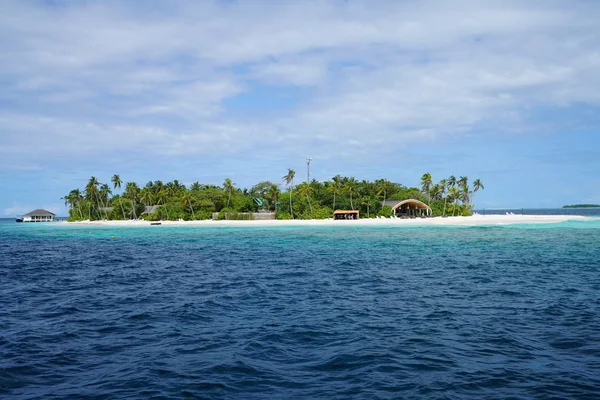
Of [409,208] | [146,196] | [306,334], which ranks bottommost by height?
[306,334]

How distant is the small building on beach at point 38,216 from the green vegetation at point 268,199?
44.3 meters

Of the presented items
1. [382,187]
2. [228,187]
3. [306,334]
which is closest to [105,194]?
[228,187]

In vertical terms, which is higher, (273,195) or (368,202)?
(273,195)

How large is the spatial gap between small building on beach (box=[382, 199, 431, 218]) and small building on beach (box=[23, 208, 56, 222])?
11683cm

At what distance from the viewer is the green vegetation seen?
94.5 metres

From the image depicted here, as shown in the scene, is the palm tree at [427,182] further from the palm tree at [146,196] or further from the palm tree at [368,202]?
the palm tree at [146,196]

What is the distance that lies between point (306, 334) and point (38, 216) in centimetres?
16824

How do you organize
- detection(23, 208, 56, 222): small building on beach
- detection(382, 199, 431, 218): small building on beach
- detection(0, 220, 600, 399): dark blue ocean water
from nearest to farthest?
1. detection(0, 220, 600, 399): dark blue ocean water
2. detection(382, 199, 431, 218): small building on beach
3. detection(23, 208, 56, 222): small building on beach

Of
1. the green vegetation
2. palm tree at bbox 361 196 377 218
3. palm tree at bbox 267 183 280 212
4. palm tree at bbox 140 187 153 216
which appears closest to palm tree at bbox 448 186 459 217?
the green vegetation

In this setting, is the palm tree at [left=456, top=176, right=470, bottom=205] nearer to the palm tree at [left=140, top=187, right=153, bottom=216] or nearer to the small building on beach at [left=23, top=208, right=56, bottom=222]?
the palm tree at [left=140, top=187, right=153, bottom=216]

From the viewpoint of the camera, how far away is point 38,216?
513 feet

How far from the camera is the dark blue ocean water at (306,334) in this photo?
898cm

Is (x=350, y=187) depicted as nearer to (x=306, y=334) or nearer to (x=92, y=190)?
(x=92, y=190)

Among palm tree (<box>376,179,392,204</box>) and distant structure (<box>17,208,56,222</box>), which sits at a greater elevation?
palm tree (<box>376,179,392,204</box>)
